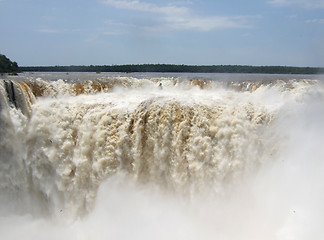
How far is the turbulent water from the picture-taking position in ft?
28.6

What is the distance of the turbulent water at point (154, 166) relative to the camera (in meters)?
8.71

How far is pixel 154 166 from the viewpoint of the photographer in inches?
368

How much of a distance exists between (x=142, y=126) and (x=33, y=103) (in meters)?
3.75

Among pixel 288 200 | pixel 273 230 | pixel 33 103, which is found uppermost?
pixel 33 103

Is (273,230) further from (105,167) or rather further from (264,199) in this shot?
(105,167)

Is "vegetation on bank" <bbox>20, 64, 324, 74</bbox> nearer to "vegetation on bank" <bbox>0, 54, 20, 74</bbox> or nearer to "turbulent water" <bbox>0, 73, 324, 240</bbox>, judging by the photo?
"vegetation on bank" <bbox>0, 54, 20, 74</bbox>

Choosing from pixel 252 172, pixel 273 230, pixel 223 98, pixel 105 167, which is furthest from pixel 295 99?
pixel 105 167

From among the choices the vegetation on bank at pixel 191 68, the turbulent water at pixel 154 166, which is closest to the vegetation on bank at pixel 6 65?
the turbulent water at pixel 154 166

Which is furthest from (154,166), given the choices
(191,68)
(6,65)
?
(191,68)

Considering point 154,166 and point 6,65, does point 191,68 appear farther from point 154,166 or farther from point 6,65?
point 154,166

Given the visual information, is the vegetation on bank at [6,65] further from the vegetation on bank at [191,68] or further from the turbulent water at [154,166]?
the vegetation on bank at [191,68]

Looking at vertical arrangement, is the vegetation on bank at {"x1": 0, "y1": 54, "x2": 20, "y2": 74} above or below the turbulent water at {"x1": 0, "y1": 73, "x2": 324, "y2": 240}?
above

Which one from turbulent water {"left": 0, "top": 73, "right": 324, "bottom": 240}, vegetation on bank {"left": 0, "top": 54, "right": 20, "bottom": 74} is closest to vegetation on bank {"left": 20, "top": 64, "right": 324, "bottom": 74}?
vegetation on bank {"left": 0, "top": 54, "right": 20, "bottom": 74}

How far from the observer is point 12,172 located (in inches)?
365
